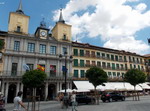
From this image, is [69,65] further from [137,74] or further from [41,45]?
[137,74]

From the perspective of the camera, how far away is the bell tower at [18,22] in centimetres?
2738

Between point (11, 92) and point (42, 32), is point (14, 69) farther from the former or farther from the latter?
point (42, 32)

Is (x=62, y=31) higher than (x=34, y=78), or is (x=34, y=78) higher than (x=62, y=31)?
(x=62, y=31)

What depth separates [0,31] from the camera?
26.0m

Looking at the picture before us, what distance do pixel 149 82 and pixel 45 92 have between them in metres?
31.3

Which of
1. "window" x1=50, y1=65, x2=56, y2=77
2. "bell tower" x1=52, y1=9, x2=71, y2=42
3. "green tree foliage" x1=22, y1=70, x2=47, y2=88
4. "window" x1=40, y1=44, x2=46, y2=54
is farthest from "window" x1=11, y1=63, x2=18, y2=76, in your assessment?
"bell tower" x1=52, y1=9, x2=71, y2=42

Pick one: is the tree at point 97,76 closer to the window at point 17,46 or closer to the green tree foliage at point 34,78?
the green tree foliage at point 34,78

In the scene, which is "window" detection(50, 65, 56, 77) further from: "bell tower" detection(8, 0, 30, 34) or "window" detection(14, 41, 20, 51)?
"bell tower" detection(8, 0, 30, 34)

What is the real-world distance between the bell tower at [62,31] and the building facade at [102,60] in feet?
8.35

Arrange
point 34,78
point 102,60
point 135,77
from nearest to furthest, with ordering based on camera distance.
→ point 34,78 < point 135,77 < point 102,60

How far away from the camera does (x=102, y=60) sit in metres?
35.7

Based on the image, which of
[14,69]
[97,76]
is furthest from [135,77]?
[14,69]

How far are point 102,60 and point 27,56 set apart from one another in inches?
748

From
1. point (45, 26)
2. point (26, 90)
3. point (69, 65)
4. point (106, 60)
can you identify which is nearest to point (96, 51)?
point (106, 60)
